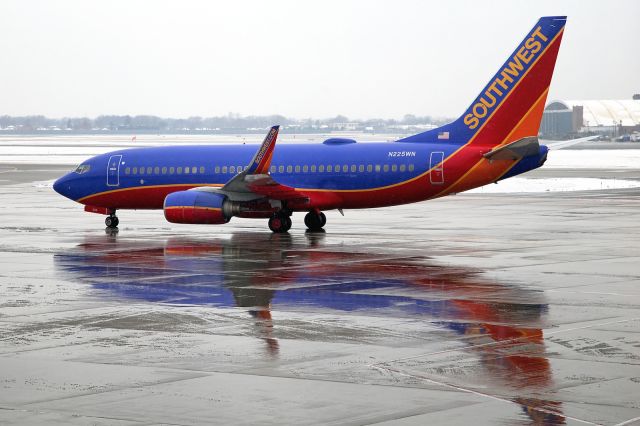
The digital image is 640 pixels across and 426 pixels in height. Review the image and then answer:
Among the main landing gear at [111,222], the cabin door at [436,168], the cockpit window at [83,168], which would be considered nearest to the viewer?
the cabin door at [436,168]

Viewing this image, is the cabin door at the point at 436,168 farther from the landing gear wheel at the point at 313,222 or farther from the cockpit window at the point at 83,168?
the cockpit window at the point at 83,168

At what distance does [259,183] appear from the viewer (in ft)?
116

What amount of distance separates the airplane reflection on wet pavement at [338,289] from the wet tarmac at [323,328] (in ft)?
0.19

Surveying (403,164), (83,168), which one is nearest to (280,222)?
(403,164)

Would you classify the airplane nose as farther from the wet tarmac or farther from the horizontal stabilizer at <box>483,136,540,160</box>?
the horizontal stabilizer at <box>483,136,540,160</box>

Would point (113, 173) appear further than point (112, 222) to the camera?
Yes

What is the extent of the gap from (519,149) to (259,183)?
8022 millimetres

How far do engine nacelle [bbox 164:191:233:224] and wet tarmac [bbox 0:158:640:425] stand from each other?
0.71 meters

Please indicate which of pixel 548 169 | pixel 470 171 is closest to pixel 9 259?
pixel 470 171

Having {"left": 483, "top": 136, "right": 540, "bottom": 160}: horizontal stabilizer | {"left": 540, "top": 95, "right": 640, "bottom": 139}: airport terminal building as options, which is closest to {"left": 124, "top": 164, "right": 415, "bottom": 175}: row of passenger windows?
{"left": 483, "top": 136, "right": 540, "bottom": 160}: horizontal stabilizer

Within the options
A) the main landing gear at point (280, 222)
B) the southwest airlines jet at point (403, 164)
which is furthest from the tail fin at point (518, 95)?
the main landing gear at point (280, 222)

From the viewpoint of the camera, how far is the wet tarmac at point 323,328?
1305 centimetres

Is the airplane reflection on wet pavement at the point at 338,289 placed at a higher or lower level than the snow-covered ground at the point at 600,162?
higher

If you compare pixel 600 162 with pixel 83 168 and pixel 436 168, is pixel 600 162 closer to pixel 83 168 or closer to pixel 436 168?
pixel 436 168
